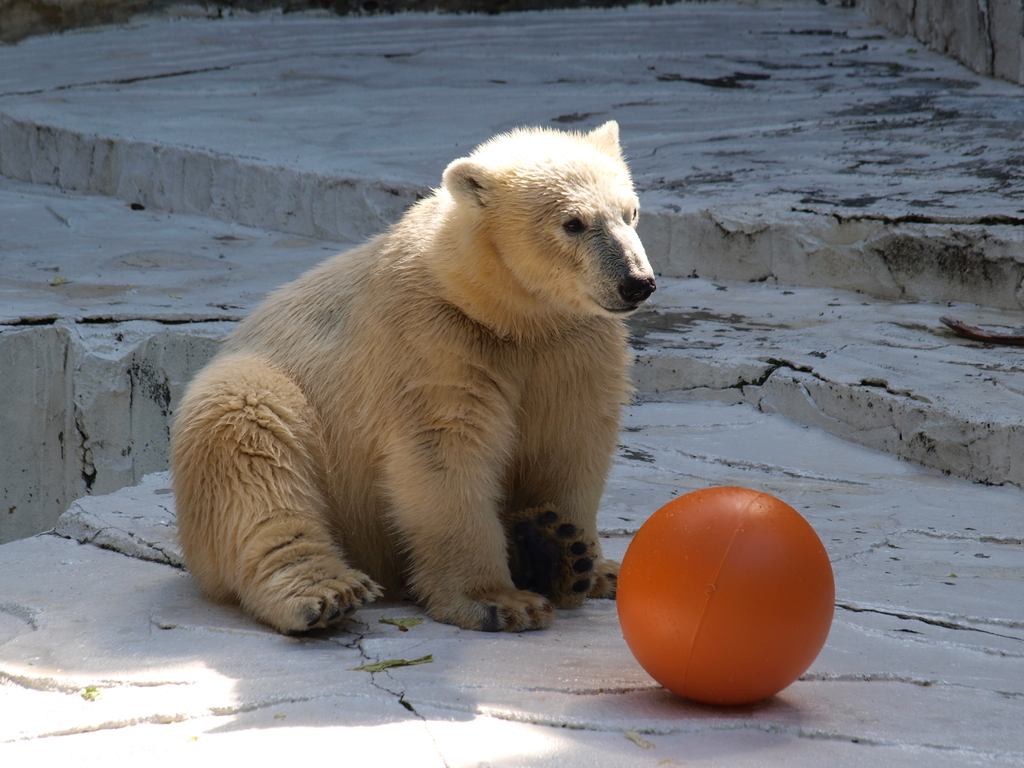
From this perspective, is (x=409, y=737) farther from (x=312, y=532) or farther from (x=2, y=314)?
(x=2, y=314)

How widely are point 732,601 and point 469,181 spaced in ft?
4.46

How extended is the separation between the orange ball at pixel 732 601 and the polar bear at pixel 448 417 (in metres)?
0.65

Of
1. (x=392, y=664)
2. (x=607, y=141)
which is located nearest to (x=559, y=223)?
(x=607, y=141)

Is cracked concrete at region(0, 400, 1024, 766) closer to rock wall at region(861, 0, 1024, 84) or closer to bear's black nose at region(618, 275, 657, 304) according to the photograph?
bear's black nose at region(618, 275, 657, 304)

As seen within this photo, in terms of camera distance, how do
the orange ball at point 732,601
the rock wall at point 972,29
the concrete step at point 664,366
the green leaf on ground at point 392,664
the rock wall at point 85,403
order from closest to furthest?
the orange ball at point 732,601 → the green leaf on ground at point 392,664 → the concrete step at point 664,366 → the rock wall at point 85,403 → the rock wall at point 972,29

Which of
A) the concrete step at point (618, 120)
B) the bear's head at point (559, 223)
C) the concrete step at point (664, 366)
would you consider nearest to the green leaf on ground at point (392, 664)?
the bear's head at point (559, 223)

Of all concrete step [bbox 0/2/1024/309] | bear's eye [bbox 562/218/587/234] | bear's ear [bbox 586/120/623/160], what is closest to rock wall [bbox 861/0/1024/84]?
concrete step [bbox 0/2/1024/309]

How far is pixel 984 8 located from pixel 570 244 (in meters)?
6.89

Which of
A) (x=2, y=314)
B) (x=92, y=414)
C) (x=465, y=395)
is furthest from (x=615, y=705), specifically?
(x=2, y=314)

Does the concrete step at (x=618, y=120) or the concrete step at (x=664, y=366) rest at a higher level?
the concrete step at (x=618, y=120)

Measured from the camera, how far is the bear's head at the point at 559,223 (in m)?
2.50

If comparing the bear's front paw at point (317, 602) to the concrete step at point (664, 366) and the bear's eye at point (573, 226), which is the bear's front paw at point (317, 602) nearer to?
the bear's eye at point (573, 226)

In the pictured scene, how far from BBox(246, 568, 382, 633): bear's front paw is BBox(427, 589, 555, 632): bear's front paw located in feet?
0.71

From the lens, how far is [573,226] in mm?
2578
